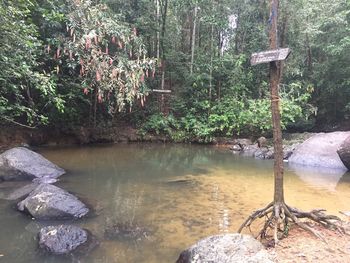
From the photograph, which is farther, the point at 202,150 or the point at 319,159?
the point at 202,150

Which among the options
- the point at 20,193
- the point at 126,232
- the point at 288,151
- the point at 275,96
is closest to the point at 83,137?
the point at 20,193

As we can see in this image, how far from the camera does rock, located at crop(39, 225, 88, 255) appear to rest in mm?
4883

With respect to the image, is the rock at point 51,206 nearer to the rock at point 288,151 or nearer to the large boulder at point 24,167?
the large boulder at point 24,167

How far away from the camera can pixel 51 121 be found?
14578mm

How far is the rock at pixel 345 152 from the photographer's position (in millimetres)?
10156

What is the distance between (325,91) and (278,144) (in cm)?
1394

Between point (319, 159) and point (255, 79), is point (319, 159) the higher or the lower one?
the lower one

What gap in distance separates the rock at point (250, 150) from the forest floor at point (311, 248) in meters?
9.06

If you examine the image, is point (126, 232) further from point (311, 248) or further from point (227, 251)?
point (311, 248)

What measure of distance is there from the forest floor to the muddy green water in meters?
1.39

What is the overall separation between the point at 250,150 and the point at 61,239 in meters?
10.4

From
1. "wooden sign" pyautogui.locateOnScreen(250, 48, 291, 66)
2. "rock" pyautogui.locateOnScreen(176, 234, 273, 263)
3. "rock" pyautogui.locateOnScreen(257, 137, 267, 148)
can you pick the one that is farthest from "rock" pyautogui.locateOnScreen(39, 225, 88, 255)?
"rock" pyautogui.locateOnScreen(257, 137, 267, 148)

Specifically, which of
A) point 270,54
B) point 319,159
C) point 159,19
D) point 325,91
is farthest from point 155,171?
point 325,91

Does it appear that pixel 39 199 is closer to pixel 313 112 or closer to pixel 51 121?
pixel 51 121
